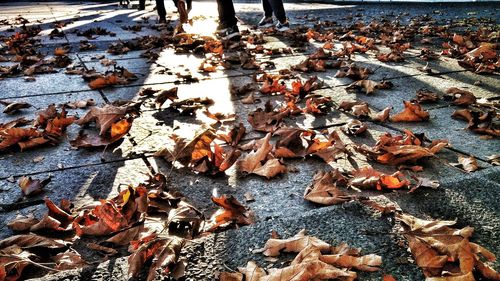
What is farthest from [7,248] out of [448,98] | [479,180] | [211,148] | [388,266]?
[448,98]

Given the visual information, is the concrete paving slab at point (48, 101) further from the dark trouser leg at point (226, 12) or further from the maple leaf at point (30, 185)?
the dark trouser leg at point (226, 12)

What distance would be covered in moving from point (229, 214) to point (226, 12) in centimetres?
464

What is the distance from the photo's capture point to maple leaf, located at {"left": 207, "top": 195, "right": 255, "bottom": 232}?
1.37m

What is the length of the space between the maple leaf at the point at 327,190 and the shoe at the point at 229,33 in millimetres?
4058

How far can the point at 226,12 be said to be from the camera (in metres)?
5.51

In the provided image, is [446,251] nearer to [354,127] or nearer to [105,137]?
[354,127]

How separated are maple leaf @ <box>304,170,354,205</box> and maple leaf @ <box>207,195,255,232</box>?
0.26m

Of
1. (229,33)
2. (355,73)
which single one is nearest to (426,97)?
(355,73)

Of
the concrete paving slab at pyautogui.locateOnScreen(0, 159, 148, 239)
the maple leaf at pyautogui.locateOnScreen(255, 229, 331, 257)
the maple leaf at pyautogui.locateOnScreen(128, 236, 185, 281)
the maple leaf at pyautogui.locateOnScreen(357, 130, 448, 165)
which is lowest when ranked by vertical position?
the maple leaf at pyautogui.locateOnScreen(357, 130, 448, 165)

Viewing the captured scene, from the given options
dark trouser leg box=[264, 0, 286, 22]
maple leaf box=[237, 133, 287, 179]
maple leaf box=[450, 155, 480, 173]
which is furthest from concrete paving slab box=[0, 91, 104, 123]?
dark trouser leg box=[264, 0, 286, 22]

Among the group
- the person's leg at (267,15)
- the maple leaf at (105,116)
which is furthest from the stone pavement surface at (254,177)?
the person's leg at (267,15)

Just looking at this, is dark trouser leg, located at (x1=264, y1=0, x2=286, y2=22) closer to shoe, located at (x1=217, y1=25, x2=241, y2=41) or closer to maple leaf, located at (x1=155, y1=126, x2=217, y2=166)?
shoe, located at (x1=217, y1=25, x2=241, y2=41)

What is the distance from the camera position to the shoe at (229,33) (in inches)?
212

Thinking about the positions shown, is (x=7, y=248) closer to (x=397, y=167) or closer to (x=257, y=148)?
(x=257, y=148)
